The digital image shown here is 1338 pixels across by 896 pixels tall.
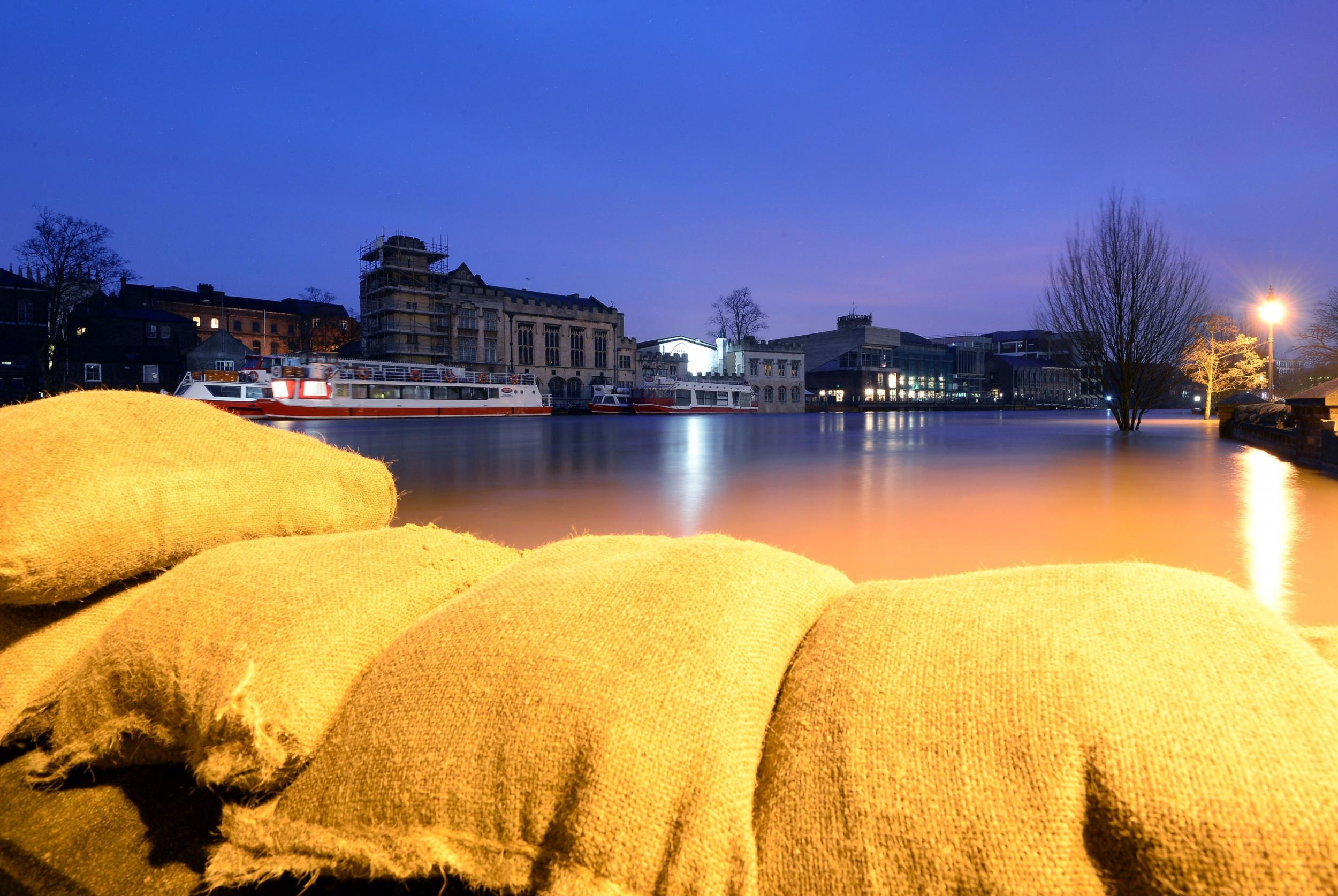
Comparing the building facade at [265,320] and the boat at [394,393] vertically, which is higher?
the building facade at [265,320]

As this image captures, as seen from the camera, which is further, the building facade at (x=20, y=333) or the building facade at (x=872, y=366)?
the building facade at (x=872, y=366)

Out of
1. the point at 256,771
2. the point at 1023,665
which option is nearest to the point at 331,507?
the point at 256,771

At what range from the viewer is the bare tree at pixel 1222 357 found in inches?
817

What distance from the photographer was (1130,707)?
2.69 ft

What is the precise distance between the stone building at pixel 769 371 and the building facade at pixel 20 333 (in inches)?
1622

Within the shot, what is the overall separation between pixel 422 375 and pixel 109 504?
36250mm

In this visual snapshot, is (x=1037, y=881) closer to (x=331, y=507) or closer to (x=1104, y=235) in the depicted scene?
(x=331, y=507)

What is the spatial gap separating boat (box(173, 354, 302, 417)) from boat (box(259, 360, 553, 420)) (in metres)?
0.35

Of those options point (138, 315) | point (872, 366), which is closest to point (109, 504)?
point (138, 315)

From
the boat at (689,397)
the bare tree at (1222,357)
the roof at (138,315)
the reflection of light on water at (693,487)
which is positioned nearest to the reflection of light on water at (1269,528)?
the reflection of light on water at (693,487)

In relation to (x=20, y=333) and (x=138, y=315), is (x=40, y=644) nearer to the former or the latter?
(x=20, y=333)

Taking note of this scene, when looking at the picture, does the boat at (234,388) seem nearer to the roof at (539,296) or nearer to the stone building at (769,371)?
the roof at (539,296)

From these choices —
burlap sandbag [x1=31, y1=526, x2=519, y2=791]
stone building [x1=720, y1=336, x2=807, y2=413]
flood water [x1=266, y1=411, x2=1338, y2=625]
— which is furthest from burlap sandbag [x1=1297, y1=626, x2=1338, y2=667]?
stone building [x1=720, y1=336, x2=807, y2=413]

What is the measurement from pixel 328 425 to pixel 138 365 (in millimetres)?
26035
